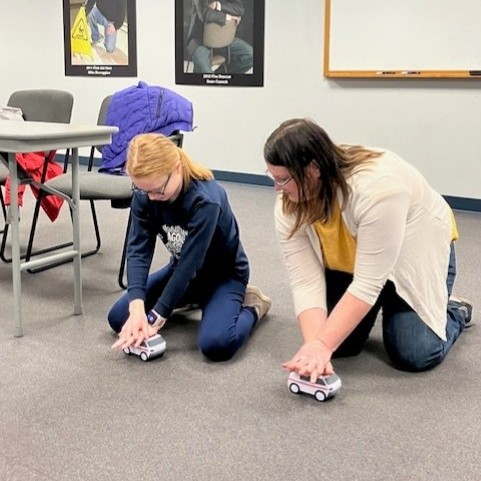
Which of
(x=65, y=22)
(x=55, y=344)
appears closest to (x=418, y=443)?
(x=55, y=344)

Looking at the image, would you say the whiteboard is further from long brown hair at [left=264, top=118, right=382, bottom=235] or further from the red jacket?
long brown hair at [left=264, top=118, right=382, bottom=235]

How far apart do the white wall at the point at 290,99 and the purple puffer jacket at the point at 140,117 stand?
6.17 ft

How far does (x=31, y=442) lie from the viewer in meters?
1.63

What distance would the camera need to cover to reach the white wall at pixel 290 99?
445cm

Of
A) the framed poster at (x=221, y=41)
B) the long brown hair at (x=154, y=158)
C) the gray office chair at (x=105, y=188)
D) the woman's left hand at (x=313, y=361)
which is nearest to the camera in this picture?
the woman's left hand at (x=313, y=361)

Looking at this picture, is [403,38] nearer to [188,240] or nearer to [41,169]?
[41,169]

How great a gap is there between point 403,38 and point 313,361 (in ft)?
10.7

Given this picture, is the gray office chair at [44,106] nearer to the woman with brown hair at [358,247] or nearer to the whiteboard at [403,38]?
the woman with brown hair at [358,247]

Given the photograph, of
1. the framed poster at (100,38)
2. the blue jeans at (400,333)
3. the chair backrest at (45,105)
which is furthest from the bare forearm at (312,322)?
the framed poster at (100,38)

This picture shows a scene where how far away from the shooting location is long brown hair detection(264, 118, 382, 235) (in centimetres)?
164

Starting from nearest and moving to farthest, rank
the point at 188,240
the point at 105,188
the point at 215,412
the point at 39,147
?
1. the point at 215,412
2. the point at 188,240
3. the point at 39,147
4. the point at 105,188

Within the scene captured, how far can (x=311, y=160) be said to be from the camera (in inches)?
65.4

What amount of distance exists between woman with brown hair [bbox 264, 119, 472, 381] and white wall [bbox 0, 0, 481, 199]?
98.6 inches

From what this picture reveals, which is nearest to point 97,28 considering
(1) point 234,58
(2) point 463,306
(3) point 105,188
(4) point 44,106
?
(1) point 234,58
